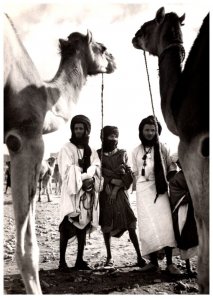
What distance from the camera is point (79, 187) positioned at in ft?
21.3

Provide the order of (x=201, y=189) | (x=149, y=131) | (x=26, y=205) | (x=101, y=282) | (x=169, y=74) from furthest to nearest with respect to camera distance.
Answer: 1. (x=149, y=131)
2. (x=101, y=282)
3. (x=169, y=74)
4. (x=26, y=205)
5. (x=201, y=189)

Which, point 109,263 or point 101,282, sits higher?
point 109,263

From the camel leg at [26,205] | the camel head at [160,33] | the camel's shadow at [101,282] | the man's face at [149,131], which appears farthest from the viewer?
the man's face at [149,131]

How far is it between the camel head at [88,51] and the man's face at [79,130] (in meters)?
0.85

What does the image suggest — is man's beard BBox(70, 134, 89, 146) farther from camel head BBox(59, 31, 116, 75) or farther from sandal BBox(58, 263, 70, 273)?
sandal BBox(58, 263, 70, 273)

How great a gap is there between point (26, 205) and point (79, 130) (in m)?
2.27

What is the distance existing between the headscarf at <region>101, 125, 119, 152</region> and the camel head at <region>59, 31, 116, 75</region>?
1006 mm

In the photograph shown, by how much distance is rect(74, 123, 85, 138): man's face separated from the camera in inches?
262

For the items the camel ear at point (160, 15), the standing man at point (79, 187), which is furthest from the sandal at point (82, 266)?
the camel ear at point (160, 15)

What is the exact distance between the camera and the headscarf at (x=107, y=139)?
7.03m

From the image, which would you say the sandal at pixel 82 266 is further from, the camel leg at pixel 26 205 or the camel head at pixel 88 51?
the camel head at pixel 88 51

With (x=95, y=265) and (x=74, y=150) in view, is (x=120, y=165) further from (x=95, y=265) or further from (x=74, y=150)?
(x=95, y=265)

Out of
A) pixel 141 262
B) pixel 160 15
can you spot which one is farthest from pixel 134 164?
pixel 160 15

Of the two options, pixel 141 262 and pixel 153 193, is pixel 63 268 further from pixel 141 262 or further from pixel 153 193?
pixel 153 193
